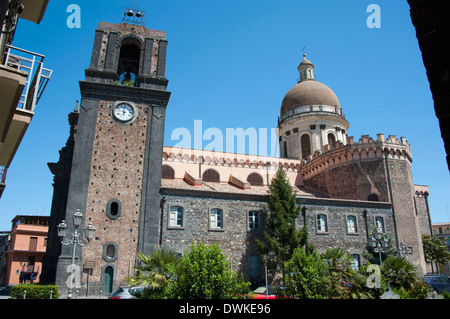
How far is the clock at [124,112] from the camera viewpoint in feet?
74.7

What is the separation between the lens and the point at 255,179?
109 feet

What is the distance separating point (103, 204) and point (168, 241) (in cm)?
453

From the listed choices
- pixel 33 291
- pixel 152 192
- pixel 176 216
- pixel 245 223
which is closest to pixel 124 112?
pixel 152 192

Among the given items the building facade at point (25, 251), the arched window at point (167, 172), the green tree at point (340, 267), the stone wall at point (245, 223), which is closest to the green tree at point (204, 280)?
the green tree at point (340, 267)

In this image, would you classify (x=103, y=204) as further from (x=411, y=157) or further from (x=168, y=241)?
(x=411, y=157)

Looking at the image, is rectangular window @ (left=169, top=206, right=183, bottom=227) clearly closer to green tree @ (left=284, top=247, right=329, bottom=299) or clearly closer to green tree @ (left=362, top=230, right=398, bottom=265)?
green tree @ (left=284, top=247, right=329, bottom=299)

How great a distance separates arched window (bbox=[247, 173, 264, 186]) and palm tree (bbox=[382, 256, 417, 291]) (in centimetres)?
2019

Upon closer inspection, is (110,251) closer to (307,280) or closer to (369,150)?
(307,280)

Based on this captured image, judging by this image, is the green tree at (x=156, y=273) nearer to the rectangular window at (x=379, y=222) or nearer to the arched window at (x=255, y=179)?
the rectangular window at (x=379, y=222)

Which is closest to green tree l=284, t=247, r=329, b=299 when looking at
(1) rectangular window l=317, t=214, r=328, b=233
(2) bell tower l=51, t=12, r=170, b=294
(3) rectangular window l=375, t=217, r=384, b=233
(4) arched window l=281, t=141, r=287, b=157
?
(2) bell tower l=51, t=12, r=170, b=294

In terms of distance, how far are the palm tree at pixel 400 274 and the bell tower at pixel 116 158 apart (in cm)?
1302

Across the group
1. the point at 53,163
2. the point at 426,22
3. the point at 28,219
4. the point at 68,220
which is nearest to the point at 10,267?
the point at 28,219

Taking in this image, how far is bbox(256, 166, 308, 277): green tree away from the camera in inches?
884

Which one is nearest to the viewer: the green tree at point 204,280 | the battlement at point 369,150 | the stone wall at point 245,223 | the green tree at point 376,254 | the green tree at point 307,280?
the green tree at point 204,280
